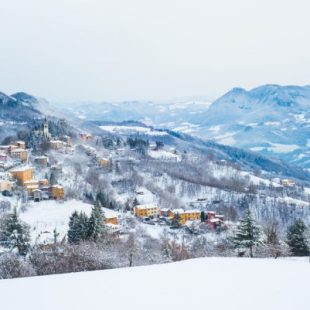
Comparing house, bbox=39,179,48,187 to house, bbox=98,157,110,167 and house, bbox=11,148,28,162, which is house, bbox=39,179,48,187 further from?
house, bbox=98,157,110,167

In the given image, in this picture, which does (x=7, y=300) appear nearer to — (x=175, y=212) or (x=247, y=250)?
(x=247, y=250)

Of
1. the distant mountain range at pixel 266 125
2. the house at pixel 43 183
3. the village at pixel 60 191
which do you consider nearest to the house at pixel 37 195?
the village at pixel 60 191

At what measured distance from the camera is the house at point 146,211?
1102 inches

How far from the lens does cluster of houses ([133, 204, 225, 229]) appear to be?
2709 centimetres

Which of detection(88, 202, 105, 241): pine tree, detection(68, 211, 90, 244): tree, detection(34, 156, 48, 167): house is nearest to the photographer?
detection(88, 202, 105, 241): pine tree

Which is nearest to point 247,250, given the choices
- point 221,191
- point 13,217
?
point 13,217

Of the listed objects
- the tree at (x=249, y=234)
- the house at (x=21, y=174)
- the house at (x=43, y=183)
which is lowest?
the house at (x=43, y=183)

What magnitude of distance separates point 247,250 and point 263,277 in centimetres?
530

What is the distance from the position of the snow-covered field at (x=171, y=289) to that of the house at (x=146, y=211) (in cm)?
2037

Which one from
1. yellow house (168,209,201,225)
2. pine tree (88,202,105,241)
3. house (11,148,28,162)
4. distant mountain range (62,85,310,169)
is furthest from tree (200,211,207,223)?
distant mountain range (62,85,310,169)

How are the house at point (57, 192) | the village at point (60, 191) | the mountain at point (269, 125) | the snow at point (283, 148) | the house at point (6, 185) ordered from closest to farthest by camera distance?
the village at point (60, 191), the house at point (6, 185), the house at point (57, 192), the snow at point (283, 148), the mountain at point (269, 125)

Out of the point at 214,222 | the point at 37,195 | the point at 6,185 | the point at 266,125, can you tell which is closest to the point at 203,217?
the point at 214,222

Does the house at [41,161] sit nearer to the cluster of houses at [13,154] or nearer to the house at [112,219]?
the cluster of houses at [13,154]

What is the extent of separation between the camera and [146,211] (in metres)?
28.2
